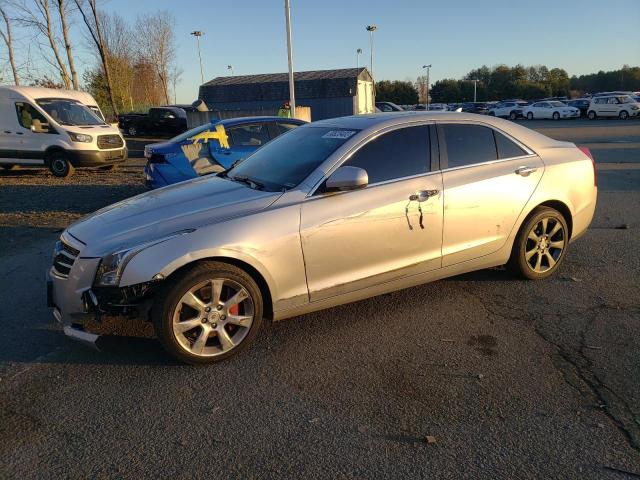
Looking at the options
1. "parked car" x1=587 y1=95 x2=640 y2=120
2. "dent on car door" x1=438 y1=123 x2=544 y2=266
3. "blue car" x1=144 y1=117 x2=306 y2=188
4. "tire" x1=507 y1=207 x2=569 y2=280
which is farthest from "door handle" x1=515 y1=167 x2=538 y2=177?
"parked car" x1=587 y1=95 x2=640 y2=120

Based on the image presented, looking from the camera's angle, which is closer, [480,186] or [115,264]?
[115,264]

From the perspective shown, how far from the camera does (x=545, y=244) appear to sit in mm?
4754

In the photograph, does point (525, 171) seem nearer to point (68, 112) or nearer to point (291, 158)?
point (291, 158)

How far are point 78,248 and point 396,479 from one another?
2552mm

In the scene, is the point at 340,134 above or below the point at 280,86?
below

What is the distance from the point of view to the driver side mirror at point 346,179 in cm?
361

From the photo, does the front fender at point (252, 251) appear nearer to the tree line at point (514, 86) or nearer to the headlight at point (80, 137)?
the headlight at point (80, 137)

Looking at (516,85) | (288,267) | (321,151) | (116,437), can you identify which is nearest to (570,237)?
(321,151)

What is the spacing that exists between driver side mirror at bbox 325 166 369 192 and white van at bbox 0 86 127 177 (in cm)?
1107

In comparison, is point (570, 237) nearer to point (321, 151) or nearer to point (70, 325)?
point (321, 151)

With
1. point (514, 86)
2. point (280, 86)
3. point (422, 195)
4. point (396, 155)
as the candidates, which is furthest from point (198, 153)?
point (514, 86)

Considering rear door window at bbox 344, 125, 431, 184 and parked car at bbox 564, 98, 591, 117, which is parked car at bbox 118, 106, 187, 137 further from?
parked car at bbox 564, 98, 591, 117

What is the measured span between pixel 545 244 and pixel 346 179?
2330mm

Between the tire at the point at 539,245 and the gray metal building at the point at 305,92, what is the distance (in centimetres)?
3124
